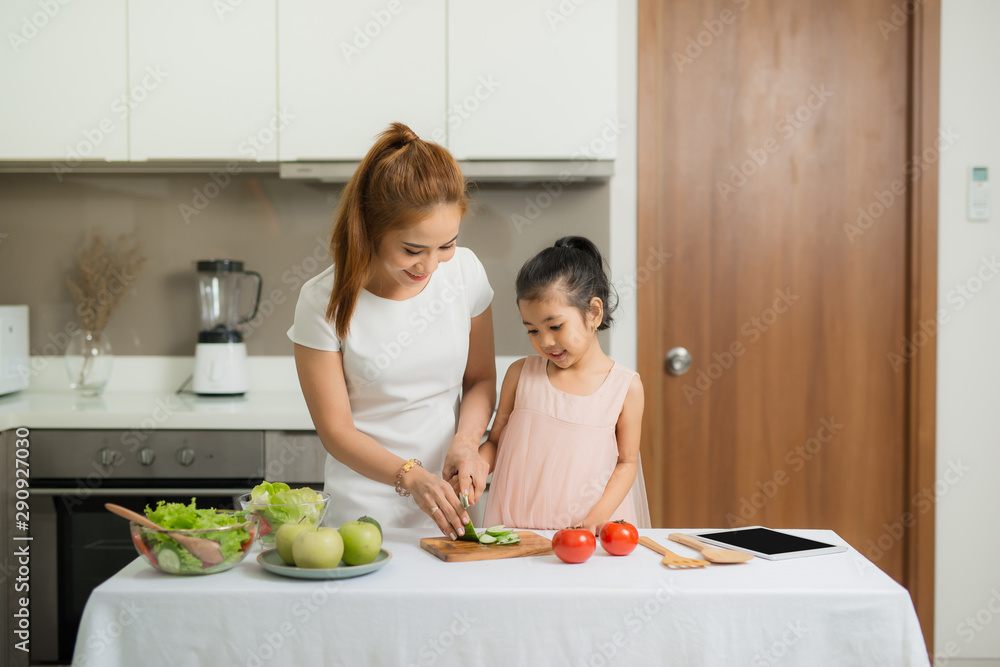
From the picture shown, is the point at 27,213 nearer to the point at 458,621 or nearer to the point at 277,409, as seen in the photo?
the point at 277,409

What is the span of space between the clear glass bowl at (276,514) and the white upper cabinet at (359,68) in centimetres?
140

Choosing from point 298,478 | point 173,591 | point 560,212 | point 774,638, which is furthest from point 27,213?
point 774,638

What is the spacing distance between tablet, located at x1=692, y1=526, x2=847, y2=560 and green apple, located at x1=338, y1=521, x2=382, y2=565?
0.54 meters

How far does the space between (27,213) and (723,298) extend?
2.45 m

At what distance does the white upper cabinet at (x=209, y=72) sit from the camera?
7.48ft

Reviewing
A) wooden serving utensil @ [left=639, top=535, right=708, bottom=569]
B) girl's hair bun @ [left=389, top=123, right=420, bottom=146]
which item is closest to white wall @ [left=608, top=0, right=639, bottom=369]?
girl's hair bun @ [left=389, top=123, right=420, bottom=146]

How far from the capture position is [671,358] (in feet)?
8.58

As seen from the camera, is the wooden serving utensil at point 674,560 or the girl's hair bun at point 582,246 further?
the girl's hair bun at point 582,246

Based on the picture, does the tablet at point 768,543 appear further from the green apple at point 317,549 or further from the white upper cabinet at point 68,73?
the white upper cabinet at point 68,73

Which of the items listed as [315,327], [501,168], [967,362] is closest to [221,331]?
[501,168]

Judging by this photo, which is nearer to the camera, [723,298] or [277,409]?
[277,409]

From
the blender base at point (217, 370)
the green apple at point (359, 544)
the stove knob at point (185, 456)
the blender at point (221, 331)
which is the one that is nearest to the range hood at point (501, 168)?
the blender at point (221, 331)

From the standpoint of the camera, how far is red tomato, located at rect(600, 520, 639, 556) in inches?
45.3

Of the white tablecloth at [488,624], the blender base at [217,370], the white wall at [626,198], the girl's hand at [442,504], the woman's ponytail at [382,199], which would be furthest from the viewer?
the white wall at [626,198]
